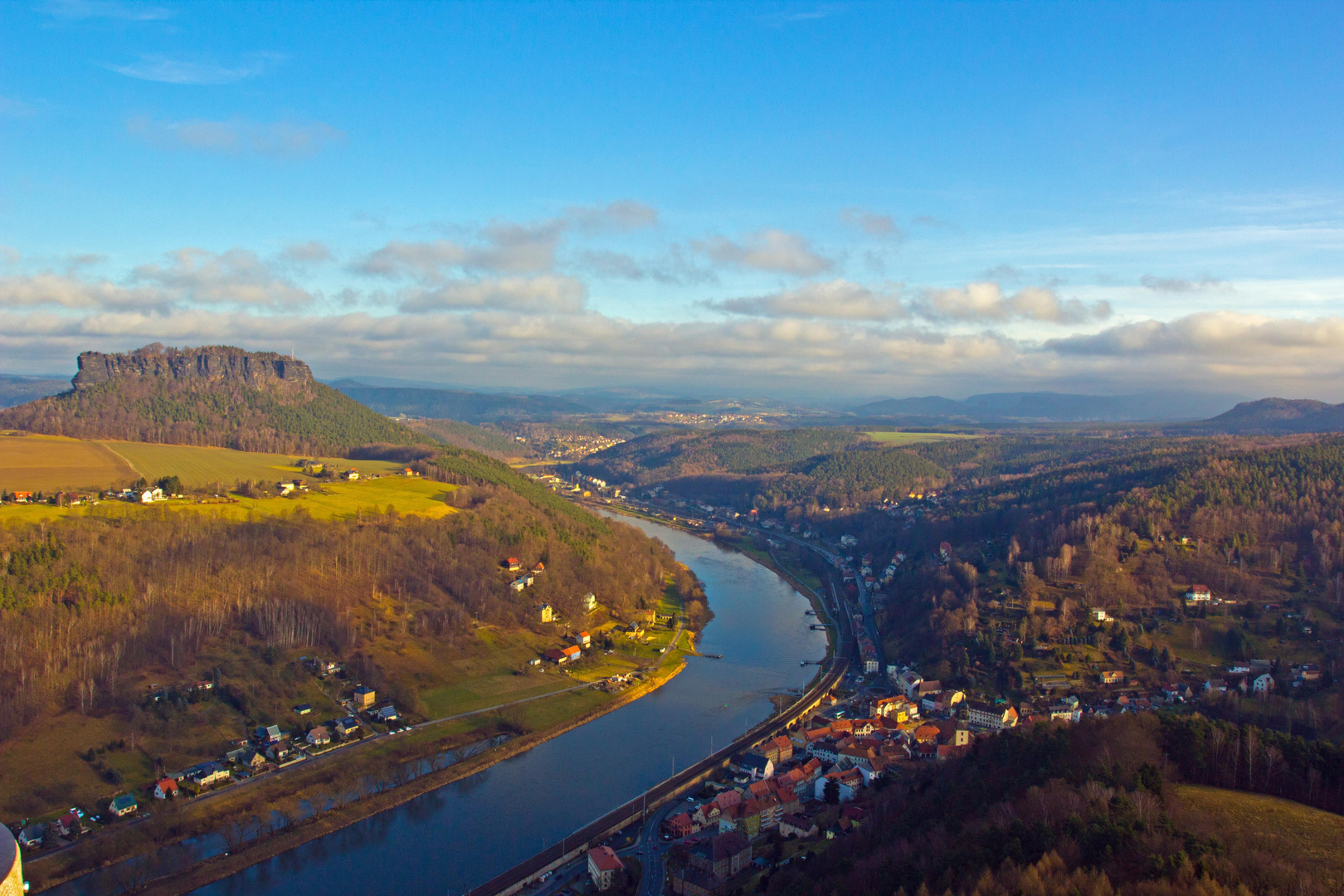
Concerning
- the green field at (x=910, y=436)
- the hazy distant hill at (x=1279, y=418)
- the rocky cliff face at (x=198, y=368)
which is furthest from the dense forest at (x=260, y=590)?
the hazy distant hill at (x=1279, y=418)

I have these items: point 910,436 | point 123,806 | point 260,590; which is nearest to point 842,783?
point 123,806

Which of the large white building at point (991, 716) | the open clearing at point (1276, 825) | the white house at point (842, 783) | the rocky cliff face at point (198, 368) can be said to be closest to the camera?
the open clearing at point (1276, 825)

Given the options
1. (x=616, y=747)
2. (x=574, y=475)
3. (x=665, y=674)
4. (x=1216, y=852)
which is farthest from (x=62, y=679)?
(x=574, y=475)

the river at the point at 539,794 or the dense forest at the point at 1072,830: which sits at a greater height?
the dense forest at the point at 1072,830

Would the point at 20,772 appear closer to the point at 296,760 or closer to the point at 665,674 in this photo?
the point at 296,760

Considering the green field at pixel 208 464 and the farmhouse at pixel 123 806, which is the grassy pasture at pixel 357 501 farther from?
the farmhouse at pixel 123 806

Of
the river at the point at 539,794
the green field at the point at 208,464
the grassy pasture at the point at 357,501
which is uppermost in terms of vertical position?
the green field at the point at 208,464
